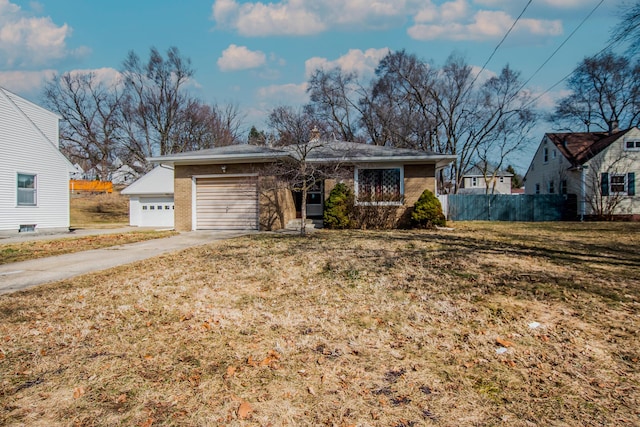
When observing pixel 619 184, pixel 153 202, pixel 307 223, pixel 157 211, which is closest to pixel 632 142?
pixel 619 184

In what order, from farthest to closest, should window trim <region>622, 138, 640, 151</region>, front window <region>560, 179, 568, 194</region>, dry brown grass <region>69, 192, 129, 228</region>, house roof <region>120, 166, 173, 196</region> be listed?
1. dry brown grass <region>69, 192, 129, 228</region>
2. front window <region>560, 179, 568, 194</region>
3. window trim <region>622, 138, 640, 151</region>
4. house roof <region>120, 166, 173, 196</region>

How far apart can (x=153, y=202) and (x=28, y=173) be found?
265 inches

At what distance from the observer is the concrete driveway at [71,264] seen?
6086 millimetres

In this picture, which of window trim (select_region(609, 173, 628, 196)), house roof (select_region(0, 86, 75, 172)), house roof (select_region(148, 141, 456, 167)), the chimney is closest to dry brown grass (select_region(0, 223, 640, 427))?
house roof (select_region(148, 141, 456, 167))

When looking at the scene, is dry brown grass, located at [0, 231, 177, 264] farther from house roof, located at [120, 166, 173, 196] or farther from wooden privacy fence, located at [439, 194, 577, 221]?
wooden privacy fence, located at [439, 194, 577, 221]

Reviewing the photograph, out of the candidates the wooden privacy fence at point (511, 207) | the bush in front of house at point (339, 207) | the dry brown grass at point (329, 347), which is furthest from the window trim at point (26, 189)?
the wooden privacy fence at point (511, 207)

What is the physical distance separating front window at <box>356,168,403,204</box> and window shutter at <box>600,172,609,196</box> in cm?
1466

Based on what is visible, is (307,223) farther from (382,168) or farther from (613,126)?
(613,126)

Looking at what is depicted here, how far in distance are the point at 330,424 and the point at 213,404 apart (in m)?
0.85

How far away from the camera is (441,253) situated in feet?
25.5

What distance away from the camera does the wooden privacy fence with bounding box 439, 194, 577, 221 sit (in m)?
22.2

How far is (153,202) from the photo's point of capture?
22047 millimetres

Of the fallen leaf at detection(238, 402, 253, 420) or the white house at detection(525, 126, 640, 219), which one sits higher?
the white house at detection(525, 126, 640, 219)

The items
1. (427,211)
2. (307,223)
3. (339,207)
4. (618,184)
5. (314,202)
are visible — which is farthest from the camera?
(618,184)
